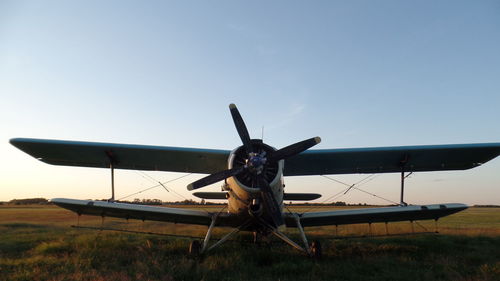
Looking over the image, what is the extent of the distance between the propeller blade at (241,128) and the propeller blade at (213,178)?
0.51 metres

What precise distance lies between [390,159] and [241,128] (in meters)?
5.23

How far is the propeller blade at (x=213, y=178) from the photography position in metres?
6.41

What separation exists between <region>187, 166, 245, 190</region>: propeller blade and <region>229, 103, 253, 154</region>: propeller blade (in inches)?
20.1

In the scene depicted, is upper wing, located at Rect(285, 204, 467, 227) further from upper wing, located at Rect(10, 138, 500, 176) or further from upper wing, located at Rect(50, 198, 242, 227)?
upper wing, located at Rect(50, 198, 242, 227)

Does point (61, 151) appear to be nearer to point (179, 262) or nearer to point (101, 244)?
point (101, 244)

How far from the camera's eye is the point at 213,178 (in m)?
6.61

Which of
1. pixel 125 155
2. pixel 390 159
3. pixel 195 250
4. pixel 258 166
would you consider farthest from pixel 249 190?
pixel 390 159

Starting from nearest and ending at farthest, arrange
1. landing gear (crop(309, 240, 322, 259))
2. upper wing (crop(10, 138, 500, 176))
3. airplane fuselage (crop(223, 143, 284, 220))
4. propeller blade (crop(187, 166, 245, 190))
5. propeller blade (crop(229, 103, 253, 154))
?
propeller blade (crop(187, 166, 245, 190)) < airplane fuselage (crop(223, 143, 284, 220)) < propeller blade (crop(229, 103, 253, 154)) < landing gear (crop(309, 240, 322, 259)) < upper wing (crop(10, 138, 500, 176))

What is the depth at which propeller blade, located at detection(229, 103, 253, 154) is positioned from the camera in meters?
6.89

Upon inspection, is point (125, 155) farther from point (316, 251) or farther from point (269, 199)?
point (316, 251)

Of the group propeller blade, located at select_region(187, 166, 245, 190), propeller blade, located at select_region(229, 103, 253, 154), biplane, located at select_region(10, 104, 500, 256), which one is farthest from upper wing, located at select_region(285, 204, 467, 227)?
propeller blade, located at select_region(229, 103, 253, 154)

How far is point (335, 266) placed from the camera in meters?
6.36

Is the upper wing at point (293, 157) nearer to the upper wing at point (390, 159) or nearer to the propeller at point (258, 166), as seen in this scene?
the upper wing at point (390, 159)

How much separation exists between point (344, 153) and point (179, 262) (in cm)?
541
